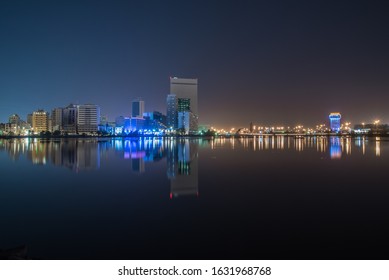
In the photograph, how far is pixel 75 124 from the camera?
522 ft

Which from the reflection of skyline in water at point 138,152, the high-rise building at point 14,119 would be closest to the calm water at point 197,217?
the reflection of skyline in water at point 138,152

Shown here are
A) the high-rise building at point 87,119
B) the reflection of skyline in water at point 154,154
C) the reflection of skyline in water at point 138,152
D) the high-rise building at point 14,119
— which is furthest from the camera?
the high-rise building at point 14,119

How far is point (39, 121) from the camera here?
537ft

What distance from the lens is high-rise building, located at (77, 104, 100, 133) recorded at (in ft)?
517

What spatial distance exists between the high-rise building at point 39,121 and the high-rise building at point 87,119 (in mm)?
21227

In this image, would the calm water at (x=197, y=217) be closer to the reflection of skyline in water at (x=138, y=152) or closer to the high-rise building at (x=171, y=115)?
the reflection of skyline in water at (x=138, y=152)

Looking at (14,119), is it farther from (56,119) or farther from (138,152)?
(138,152)

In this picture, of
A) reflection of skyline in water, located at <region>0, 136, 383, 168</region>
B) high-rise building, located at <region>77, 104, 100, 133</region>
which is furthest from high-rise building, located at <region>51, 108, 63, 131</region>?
Result: reflection of skyline in water, located at <region>0, 136, 383, 168</region>

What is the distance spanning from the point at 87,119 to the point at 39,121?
92.7 feet

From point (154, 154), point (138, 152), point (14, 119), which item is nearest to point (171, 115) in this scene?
point (14, 119)

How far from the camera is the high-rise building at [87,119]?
157500mm

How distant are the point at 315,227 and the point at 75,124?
543 ft
